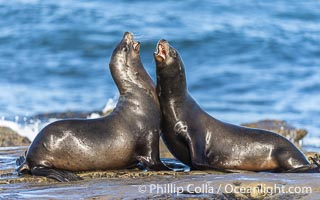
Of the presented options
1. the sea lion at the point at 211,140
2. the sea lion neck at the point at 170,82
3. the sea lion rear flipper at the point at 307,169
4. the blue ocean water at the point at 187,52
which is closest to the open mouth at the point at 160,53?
the sea lion at the point at 211,140

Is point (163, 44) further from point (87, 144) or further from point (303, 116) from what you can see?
point (303, 116)

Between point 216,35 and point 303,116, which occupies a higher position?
point 216,35

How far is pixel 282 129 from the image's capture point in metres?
12.5

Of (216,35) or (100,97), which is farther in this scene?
(216,35)

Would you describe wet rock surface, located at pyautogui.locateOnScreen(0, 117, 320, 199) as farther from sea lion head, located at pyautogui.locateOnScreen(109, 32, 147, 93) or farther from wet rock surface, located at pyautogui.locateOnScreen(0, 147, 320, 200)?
sea lion head, located at pyautogui.locateOnScreen(109, 32, 147, 93)

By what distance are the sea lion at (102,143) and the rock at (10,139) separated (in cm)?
279

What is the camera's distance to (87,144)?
768cm

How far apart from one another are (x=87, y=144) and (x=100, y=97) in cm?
989

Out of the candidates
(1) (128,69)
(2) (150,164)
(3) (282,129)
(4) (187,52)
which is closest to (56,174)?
(2) (150,164)

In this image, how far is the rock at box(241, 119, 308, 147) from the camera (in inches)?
486

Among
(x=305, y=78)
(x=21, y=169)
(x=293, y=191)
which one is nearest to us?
(x=293, y=191)

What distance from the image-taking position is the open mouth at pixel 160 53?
8.12 metres


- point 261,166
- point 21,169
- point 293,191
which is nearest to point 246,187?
point 293,191

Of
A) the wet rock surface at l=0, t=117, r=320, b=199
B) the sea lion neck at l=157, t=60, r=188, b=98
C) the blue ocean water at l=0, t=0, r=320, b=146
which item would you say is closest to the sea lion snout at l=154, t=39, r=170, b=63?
the sea lion neck at l=157, t=60, r=188, b=98
